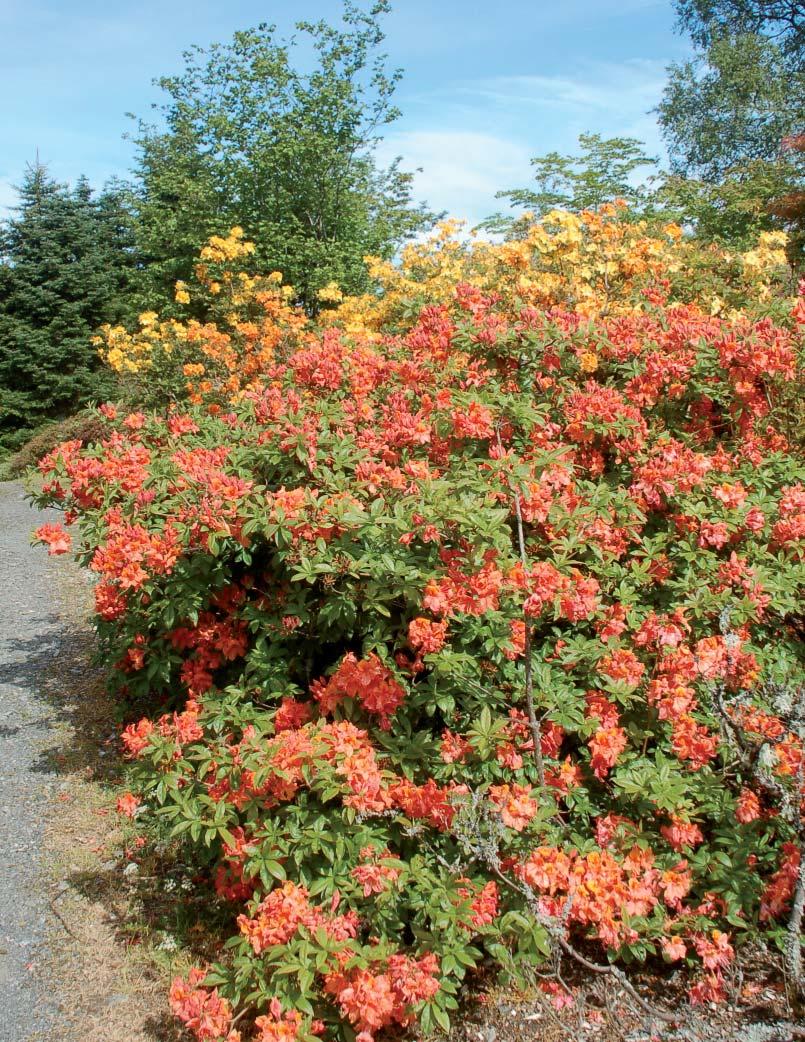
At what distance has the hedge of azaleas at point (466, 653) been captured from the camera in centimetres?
198

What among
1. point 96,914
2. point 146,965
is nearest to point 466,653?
point 146,965

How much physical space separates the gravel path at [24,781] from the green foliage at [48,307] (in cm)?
1022

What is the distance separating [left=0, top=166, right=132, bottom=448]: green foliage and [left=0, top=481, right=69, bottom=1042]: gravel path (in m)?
10.2

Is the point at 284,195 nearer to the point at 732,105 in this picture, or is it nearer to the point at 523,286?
the point at 523,286

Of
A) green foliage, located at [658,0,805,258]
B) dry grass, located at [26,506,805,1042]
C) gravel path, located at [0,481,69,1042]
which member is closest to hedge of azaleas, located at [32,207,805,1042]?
dry grass, located at [26,506,805,1042]

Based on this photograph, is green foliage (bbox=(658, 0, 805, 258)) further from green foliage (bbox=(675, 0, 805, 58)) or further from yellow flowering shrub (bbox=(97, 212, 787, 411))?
yellow flowering shrub (bbox=(97, 212, 787, 411))

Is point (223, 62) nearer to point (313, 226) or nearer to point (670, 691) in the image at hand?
point (313, 226)

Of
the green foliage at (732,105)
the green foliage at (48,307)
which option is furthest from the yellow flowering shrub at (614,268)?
the green foliage at (732,105)

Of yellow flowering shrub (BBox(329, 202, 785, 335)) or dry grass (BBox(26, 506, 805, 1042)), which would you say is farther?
yellow flowering shrub (BBox(329, 202, 785, 335))

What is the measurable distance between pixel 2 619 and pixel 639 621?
4531 millimetres

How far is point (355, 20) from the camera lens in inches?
456

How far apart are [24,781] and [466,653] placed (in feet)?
7.23

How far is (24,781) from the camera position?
340 cm

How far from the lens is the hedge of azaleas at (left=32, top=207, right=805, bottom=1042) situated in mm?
1979
